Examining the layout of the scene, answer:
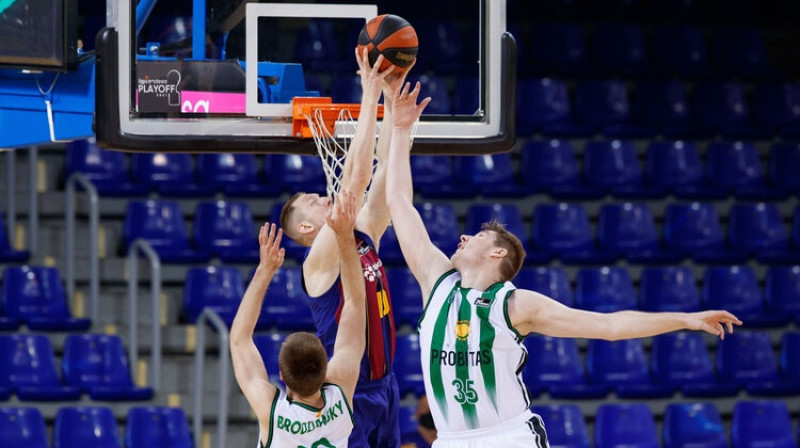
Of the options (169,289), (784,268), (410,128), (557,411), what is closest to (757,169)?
(784,268)

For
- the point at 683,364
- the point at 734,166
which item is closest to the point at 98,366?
the point at 683,364

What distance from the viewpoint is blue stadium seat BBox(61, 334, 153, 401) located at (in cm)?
930

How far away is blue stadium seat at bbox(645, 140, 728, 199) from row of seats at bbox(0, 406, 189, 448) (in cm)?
449

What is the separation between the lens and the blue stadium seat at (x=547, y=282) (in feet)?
33.1

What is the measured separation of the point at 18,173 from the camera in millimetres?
10367

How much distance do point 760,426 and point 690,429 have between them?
524 mm

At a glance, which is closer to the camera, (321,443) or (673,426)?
(321,443)

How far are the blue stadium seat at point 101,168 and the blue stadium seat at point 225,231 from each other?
53cm

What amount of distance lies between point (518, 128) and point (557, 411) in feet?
9.55

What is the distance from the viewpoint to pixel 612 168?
11297 millimetres

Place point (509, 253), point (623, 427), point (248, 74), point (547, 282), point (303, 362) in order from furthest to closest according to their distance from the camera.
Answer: point (547, 282), point (623, 427), point (248, 74), point (509, 253), point (303, 362)

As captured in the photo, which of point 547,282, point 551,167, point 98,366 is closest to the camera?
point 98,366

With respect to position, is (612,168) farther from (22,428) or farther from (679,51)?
(22,428)

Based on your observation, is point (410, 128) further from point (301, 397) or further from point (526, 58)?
point (526, 58)
